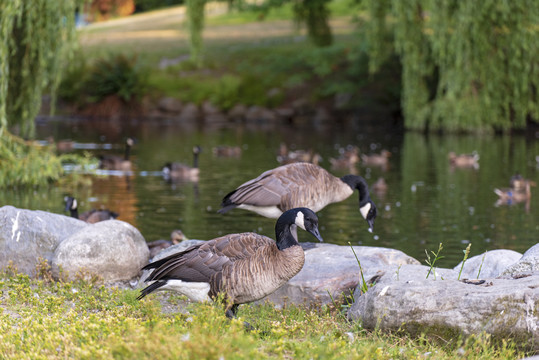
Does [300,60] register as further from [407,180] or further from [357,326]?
[357,326]

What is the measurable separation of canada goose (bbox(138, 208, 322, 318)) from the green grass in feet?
1.13

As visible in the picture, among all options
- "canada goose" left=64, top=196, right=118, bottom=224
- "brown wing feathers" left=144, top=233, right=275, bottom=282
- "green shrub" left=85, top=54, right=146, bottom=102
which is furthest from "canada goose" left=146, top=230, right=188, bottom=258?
"green shrub" left=85, top=54, right=146, bottom=102

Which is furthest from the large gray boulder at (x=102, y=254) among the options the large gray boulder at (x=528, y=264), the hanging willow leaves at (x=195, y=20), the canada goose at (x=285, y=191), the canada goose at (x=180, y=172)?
the hanging willow leaves at (x=195, y=20)

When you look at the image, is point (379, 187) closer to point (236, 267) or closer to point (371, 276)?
point (371, 276)

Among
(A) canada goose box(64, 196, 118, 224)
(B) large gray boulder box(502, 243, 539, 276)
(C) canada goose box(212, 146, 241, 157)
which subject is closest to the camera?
(B) large gray boulder box(502, 243, 539, 276)

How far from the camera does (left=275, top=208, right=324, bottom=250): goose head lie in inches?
319

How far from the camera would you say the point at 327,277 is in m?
9.75

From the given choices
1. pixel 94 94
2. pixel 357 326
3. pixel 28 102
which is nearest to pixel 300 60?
pixel 94 94

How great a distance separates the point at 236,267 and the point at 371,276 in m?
2.16

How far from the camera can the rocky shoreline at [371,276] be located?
7285 mm

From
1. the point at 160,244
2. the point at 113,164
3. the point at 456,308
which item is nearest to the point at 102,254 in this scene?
the point at 160,244

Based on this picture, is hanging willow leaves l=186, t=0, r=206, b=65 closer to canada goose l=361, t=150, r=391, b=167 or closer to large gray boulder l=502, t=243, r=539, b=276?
canada goose l=361, t=150, r=391, b=167

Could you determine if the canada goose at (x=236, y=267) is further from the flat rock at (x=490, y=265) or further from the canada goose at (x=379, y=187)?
the canada goose at (x=379, y=187)

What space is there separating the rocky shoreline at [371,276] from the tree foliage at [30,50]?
644cm
